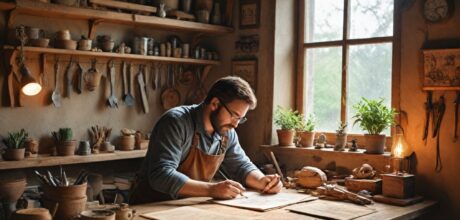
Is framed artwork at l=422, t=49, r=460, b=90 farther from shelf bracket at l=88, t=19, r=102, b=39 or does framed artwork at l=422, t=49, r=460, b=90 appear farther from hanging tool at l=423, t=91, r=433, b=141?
shelf bracket at l=88, t=19, r=102, b=39

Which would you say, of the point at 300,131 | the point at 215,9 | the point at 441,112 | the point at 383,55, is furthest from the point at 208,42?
the point at 441,112

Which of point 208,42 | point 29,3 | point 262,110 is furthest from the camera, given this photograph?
point 208,42

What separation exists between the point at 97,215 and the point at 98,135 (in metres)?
2.38

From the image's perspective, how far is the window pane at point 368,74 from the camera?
4375mm

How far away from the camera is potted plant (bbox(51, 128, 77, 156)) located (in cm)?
439

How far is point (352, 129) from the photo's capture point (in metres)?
4.59

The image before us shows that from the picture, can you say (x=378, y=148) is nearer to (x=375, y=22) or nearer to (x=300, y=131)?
(x=300, y=131)

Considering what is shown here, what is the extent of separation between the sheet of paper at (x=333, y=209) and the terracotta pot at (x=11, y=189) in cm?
188

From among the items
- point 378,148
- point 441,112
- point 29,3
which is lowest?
point 378,148

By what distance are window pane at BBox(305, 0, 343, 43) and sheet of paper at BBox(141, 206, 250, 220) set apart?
2.46m

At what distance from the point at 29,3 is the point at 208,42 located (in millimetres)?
1980

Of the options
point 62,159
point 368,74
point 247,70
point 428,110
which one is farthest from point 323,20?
point 62,159

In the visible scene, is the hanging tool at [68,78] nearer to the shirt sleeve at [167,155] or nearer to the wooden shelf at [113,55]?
the wooden shelf at [113,55]

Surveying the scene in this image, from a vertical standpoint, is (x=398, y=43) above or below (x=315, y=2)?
below
